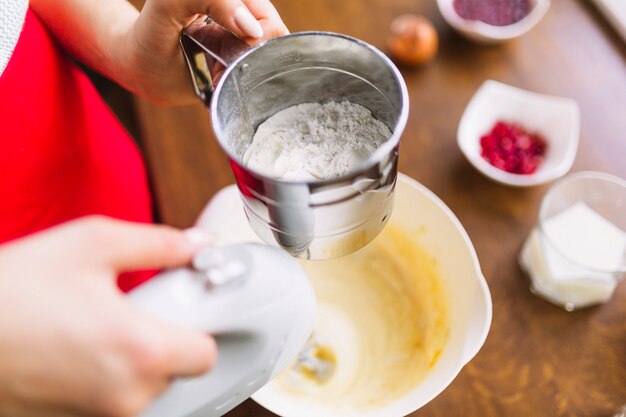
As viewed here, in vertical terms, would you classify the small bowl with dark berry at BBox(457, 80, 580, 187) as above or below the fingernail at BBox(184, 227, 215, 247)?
below

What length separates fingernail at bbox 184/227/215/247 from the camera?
0.37 m

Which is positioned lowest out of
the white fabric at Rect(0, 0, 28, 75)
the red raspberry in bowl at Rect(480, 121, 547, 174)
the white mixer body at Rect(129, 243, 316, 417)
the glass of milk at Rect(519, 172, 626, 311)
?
the glass of milk at Rect(519, 172, 626, 311)

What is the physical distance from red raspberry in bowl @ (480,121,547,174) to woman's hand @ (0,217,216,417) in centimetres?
61

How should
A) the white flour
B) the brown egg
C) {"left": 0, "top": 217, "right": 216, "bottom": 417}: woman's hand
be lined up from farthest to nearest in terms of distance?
1. the brown egg
2. the white flour
3. {"left": 0, "top": 217, "right": 216, "bottom": 417}: woman's hand

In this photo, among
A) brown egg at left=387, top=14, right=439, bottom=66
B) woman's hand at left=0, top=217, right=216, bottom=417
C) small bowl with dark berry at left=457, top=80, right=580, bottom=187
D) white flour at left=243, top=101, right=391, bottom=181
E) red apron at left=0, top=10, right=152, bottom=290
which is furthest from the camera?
brown egg at left=387, top=14, right=439, bottom=66

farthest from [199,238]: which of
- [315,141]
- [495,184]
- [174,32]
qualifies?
[495,184]

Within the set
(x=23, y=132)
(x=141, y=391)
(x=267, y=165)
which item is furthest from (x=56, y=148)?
(x=141, y=391)

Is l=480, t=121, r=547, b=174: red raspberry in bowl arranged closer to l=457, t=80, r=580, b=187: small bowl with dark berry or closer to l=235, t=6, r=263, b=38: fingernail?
l=457, t=80, r=580, b=187: small bowl with dark berry

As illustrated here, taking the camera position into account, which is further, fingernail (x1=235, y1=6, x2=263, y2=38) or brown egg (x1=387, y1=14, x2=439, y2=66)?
brown egg (x1=387, y1=14, x2=439, y2=66)

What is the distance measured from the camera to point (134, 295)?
36cm

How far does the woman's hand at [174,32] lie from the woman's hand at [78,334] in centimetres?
25

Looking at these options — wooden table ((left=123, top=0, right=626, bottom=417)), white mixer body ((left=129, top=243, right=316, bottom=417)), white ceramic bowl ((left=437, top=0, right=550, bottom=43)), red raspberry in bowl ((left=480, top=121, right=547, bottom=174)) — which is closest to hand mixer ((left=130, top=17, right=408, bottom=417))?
white mixer body ((left=129, top=243, right=316, bottom=417))

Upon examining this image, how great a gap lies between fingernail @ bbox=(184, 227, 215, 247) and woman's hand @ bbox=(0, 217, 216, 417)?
47 millimetres

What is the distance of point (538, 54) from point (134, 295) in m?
0.82
